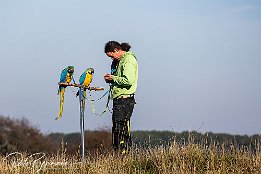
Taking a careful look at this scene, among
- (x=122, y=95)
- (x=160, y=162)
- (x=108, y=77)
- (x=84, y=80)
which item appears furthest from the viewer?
(x=84, y=80)

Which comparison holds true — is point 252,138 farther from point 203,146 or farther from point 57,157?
point 57,157

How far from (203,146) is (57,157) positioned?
2.49 meters

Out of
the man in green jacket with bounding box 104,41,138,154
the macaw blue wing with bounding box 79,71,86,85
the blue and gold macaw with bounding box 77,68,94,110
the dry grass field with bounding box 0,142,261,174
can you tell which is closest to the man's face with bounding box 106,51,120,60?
Answer: the man in green jacket with bounding box 104,41,138,154

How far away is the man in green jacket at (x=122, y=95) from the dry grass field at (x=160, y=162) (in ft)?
0.85

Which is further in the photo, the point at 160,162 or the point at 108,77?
the point at 108,77

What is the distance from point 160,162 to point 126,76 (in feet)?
5.15

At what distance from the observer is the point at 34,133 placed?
6166 cm

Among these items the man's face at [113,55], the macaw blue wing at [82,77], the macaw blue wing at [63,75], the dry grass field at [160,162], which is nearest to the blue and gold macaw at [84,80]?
the macaw blue wing at [82,77]

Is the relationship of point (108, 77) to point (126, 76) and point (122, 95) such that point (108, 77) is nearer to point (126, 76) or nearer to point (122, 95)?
point (126, 76)

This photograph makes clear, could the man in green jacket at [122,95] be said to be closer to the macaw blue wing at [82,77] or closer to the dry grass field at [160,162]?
the dry grass field at [160,162]

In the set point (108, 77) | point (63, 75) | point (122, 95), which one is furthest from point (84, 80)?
point (122, 95)

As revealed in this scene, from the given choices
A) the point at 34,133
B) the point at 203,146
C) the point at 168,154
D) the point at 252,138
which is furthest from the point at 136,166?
the point at 34,133

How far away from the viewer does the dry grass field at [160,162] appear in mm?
9836

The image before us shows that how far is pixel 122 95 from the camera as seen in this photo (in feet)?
36.4
